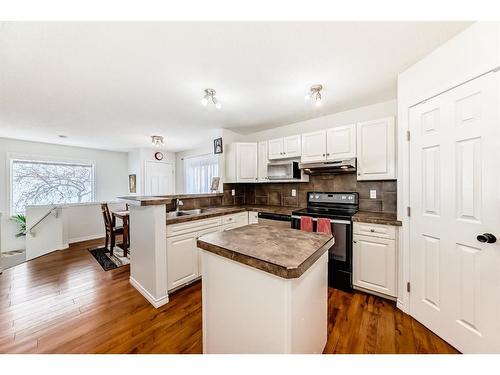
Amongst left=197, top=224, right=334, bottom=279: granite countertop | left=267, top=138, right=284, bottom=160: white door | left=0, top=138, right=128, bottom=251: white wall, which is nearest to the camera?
left=197, top=224, right=334, bottom=279: granite countertop

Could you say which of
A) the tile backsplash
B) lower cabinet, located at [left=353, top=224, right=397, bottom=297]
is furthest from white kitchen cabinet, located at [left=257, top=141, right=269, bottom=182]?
lower cabinet, located at [left=353, top=224, right=397, bottom=297]

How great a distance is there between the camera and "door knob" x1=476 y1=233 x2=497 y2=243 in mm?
1251

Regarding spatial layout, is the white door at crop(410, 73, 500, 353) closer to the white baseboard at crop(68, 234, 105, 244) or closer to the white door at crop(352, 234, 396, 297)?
the white door at crop(352, 234, 396, 297)

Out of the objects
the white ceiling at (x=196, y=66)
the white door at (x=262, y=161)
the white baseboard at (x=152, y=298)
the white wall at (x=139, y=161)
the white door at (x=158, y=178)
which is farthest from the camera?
the white door at (x=158, y=178)

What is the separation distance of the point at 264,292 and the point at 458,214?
5.30ft

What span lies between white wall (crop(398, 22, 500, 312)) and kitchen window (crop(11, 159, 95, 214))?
668cm

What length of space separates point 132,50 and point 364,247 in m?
2.91

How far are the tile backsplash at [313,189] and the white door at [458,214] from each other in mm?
786

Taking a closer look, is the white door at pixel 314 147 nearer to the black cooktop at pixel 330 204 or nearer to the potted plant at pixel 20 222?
the black cooktop at pixel 330 204

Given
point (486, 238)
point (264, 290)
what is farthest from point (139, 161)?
point (486, 238)

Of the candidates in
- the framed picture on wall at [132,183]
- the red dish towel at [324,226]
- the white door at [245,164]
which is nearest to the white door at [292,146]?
the white door at [245,164]

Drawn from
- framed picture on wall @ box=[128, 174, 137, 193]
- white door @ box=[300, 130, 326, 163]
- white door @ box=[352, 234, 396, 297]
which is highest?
white door @ box=[300, 130, 326, 163]

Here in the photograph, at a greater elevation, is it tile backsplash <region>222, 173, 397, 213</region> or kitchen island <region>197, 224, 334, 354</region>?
tile backsplash <region>222, 173, 397, 213</region>

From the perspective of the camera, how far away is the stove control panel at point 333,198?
109 inches
